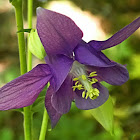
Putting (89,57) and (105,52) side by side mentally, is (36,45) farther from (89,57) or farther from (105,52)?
(105,52)

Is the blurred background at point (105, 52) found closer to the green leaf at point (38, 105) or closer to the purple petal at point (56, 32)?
the green leaf at point (38, 105)

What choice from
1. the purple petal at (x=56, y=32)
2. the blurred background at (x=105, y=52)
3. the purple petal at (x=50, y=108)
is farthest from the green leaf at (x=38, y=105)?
the blurred background at (x=105, y=52)

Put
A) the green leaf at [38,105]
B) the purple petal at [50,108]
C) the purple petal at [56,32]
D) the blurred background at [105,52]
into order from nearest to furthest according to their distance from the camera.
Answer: the purple petal at [56,32] < the purple petal at [50,108] < the green leaf at [38,105] < the blurred background at [105,52]

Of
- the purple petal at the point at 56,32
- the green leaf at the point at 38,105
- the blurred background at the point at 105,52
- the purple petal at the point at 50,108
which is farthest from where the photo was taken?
the blurred background at the point at 105,52

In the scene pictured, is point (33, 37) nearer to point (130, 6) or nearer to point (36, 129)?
point (36, 129)

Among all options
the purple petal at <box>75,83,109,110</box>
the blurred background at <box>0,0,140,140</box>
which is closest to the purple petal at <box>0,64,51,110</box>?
the purple petal at <box>75,83,109,110</box>

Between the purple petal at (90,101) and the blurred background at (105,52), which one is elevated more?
the purple petal at (90,101)
